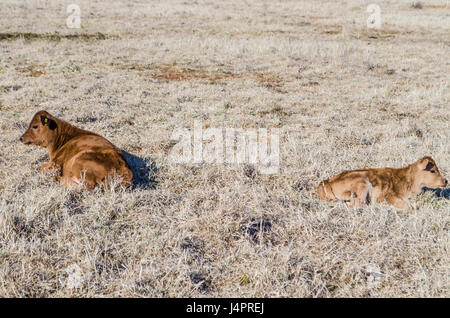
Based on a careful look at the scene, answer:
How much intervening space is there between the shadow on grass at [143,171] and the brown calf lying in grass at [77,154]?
1.21 ft

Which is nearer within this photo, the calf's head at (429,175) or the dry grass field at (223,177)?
the dry grass field at (223,177)

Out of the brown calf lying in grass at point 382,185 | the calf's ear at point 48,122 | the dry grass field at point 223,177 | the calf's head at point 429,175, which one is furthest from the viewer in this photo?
the calf's ear at point 48,122

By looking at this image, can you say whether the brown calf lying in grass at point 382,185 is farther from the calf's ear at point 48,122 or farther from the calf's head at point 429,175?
the calf's ear at point 48,122

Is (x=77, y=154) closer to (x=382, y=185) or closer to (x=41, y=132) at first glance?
(x=41, y=132)

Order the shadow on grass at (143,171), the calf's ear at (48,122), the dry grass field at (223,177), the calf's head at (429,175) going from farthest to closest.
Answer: the calf's ear at (48,122)
the shadow on grass at (143,171)
the calf's head at (429,175)
the dry grass field at (223,177)

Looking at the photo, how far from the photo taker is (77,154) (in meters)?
5.04

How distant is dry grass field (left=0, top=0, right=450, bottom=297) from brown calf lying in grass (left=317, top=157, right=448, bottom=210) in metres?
0.19

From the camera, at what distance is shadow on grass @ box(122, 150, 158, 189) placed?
5172 mm

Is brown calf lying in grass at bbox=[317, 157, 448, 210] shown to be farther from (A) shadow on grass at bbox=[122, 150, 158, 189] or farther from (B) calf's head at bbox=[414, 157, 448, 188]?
(A) shadow on grass at bbox=[122, 150, 158, 189]

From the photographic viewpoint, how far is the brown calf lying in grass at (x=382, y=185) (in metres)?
4.72

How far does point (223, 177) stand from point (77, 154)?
6.56 feet

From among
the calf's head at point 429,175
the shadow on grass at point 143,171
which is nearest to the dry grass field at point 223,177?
the shadow on grass at point 143,171

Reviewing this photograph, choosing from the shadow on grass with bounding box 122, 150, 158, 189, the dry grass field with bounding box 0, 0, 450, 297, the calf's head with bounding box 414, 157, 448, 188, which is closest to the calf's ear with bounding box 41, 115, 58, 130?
the dry grass field with bounding box 0, 0, 450, 297
